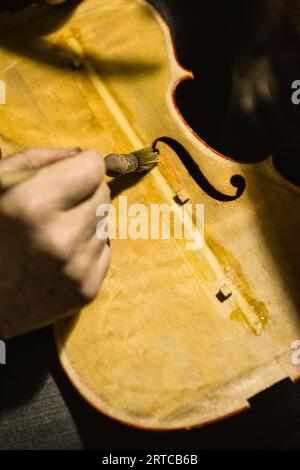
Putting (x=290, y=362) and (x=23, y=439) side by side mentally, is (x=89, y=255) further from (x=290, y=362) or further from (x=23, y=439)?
(x=23, y=439)

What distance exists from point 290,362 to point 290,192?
0.47 metres

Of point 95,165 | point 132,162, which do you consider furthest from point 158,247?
point 95,165

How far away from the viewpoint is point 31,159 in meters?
0.80

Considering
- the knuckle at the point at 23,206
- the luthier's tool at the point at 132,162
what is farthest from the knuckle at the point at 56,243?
the luthier's tool at the point at 132,162

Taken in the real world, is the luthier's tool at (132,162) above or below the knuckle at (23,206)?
below

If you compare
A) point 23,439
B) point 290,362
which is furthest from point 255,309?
point 23,439

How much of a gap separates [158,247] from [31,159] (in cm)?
42

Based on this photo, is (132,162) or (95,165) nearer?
(95,165)

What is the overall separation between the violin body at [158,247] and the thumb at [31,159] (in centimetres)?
29

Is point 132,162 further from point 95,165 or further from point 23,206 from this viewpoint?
point 23,206

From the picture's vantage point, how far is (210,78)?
1.48m

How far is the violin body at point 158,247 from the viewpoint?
3.17 feet

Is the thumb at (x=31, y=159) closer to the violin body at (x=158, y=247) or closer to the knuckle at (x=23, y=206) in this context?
the knuckle at (x=23, y=206)

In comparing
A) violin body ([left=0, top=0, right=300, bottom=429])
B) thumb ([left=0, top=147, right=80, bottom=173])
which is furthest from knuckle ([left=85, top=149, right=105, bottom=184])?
violin body ([left=0, top=0, right=300, bottom=429])
